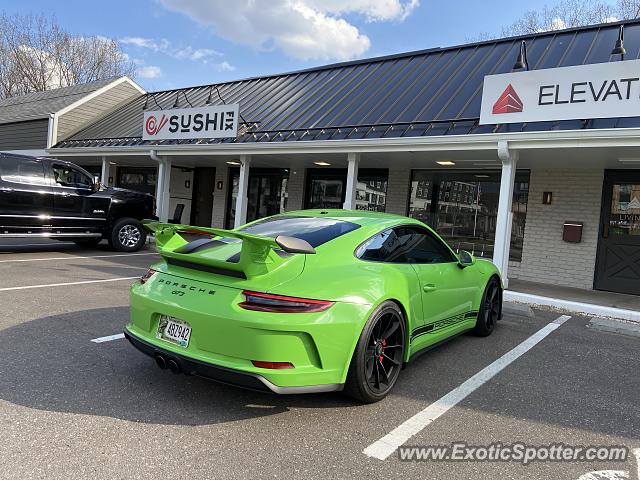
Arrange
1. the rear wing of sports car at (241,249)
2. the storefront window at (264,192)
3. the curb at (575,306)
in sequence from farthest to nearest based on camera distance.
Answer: the storefront window at (264,192)
the curb at (575,306)
the rear wing of sports car at (241,249)

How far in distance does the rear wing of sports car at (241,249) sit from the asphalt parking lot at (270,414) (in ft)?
3.13

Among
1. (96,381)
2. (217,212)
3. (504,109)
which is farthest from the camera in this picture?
(217,212)

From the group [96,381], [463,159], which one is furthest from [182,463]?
[463,159]

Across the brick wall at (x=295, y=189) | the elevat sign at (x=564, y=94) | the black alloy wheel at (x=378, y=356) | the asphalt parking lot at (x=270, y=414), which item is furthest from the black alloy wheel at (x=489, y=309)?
the brick wall at (x=295, y=189)

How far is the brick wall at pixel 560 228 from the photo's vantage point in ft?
33.2

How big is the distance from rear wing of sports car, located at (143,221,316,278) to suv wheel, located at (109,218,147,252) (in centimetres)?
822

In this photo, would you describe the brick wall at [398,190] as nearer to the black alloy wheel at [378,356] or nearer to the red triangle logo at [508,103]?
the red triangle logo at [508,103]

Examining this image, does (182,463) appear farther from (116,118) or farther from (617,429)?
(116,118)

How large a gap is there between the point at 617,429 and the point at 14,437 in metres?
3.76

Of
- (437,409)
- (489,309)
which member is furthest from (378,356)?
(489,309)

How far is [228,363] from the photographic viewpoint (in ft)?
10.1

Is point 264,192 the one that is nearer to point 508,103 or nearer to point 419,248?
point 508,103

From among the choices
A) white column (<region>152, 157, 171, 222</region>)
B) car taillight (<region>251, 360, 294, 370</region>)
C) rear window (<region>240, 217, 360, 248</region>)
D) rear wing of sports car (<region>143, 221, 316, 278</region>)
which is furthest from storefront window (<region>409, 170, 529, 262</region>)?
car taillight (<region>251, 360, 294, 370</region>)

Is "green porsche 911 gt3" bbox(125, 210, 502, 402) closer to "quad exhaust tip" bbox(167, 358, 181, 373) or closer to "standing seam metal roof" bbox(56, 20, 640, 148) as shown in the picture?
"quad exhaust tip" bbox(167, 358, 181, 373)
